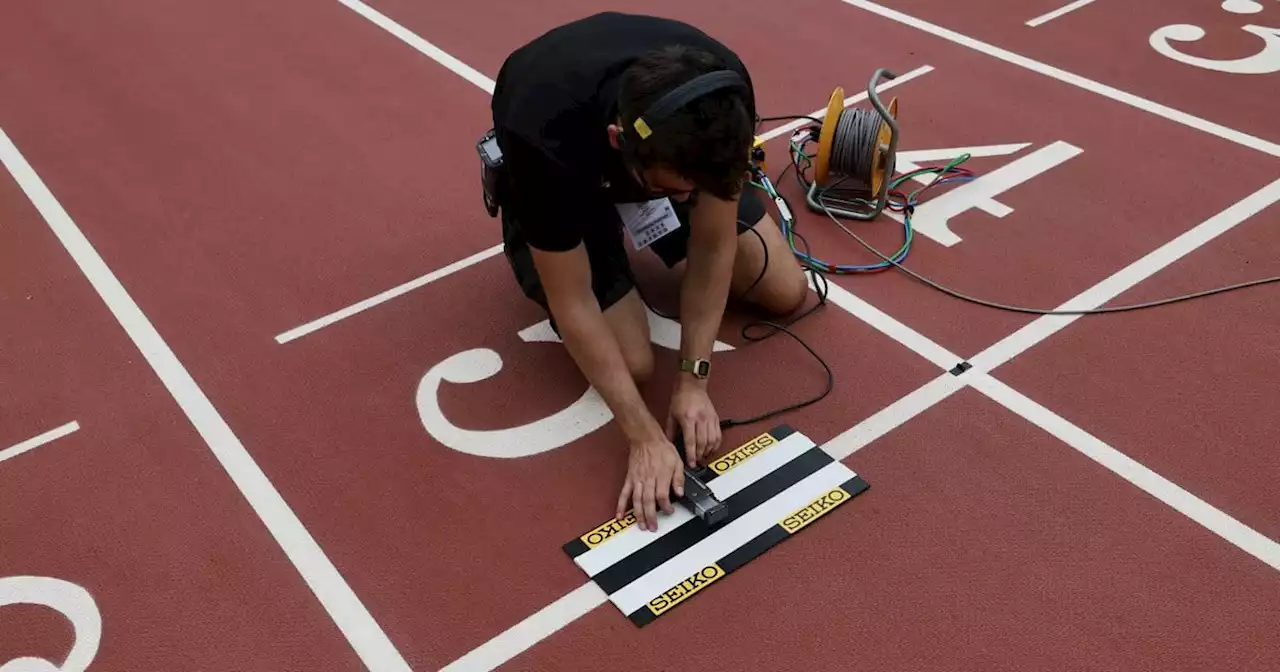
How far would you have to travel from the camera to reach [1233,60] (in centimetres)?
620

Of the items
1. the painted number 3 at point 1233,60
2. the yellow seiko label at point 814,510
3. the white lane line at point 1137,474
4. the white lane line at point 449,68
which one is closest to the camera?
the white lane line at point 1137,474

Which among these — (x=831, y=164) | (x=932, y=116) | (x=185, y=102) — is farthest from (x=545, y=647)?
(x=185, y=102)

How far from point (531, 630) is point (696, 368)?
3.36 feet

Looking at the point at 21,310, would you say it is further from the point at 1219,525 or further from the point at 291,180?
the point at 1219,525

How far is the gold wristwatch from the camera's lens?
359 cm

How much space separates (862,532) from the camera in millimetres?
3373

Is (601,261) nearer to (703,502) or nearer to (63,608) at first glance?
(703,502)

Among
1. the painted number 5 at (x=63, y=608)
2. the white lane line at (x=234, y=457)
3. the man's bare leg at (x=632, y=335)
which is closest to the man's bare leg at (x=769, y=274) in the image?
the man's bare leg at (x=632, y=335)

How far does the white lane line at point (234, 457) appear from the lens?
3141 mm

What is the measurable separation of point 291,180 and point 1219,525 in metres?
4.33

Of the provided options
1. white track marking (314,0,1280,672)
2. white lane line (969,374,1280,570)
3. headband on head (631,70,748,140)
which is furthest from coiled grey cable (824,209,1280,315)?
headband on head (631,70,748,140)

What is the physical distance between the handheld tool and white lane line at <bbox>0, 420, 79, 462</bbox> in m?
2.25

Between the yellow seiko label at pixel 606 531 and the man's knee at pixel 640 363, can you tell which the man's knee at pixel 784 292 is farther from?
the yellow seiko label at pixel 606 531

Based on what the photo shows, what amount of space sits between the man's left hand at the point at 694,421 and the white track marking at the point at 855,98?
2.22 meters
